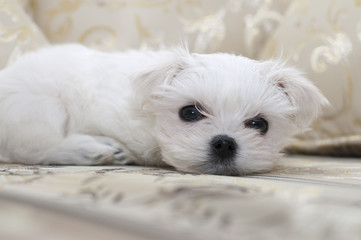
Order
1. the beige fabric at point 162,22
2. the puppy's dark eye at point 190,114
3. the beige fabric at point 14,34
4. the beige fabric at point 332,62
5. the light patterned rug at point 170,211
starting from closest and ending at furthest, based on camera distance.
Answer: the light patterned rug at point 170,211 → the puppy's dark eye at point 190,114 → the beige fabric at point 332,62 → the beige fabric at point 14,34 → the beige fabric at point 162,22

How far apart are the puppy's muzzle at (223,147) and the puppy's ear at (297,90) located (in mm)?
337

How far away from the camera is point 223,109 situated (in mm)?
1513

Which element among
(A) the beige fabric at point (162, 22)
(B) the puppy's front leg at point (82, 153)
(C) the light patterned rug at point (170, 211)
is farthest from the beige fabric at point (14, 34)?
(C) the light patterned rug at point (170, 211)

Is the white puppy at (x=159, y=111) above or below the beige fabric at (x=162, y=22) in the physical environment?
below

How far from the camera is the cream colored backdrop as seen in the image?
1949 mm

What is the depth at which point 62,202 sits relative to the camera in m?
0.79

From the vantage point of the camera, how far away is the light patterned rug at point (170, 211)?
26.9 inches

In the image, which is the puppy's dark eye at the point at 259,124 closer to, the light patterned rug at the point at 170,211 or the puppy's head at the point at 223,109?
the puppy's head at the point at 223,109

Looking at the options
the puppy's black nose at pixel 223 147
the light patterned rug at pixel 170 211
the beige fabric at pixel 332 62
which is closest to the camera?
the light patterned rug at pixel 170 211

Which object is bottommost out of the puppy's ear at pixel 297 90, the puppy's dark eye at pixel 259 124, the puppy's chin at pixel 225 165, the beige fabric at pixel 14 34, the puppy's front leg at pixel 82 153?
the puppy's chin at pixel 225 165

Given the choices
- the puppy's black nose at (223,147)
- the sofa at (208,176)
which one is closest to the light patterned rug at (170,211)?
the sofa at (208,176)

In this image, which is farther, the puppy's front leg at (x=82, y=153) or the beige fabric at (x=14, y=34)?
the beige fabric at (x=14, y=34)

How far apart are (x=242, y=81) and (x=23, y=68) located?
91cm

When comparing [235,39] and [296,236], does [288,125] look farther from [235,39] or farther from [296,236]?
[296,236]
